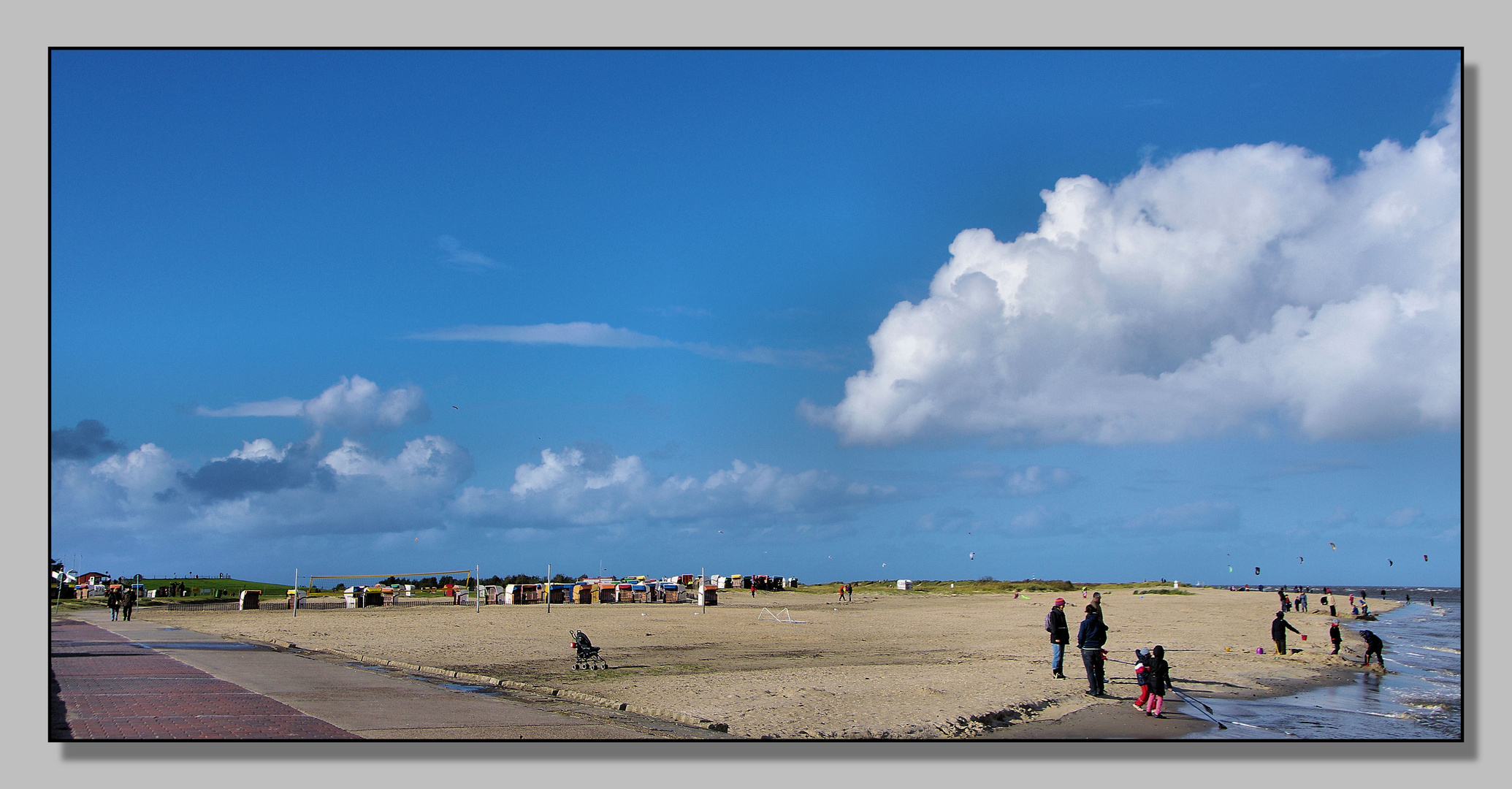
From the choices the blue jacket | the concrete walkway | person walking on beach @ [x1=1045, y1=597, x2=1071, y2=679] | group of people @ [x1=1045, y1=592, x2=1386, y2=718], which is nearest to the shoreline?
group of people @ [x1=1045, y1=592, x2=1386, y2=718]

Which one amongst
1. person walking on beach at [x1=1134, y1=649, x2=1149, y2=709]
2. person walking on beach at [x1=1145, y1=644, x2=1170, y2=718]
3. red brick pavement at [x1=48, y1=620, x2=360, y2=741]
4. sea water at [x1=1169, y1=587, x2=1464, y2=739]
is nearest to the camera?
red brick pavement at [x1=48, y1=620, x2=360, y2=741]

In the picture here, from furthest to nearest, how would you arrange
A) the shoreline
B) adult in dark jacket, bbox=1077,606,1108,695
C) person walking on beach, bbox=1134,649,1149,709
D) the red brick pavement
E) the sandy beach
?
adult in dark jacket, bbox=1077,606,1108,695, person walking on beach, bbox=1134,649,1149,709, the sandy beach, the shoreline, the red brick pavement

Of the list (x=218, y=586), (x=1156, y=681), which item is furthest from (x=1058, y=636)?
(x=218, y=586)

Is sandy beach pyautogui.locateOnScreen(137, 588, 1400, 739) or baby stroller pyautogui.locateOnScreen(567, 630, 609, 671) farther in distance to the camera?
baby stroller pyautogui.locateOnScreen(567, 630, 609, 671)

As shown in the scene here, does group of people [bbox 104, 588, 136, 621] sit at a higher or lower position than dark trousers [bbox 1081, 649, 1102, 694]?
lower

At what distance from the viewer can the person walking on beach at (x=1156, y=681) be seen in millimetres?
15094

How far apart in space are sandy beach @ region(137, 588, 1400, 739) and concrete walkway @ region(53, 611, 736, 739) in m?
→ 1.39

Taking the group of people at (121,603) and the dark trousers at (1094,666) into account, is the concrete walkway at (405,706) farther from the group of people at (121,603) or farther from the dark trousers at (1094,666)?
the group of people at (121,603)

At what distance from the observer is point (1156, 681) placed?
49.6 feet

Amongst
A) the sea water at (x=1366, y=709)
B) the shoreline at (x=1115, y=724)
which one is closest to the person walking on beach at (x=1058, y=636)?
the shoreline at (x=1115, y=724)

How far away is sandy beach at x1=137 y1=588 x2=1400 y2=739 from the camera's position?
15.2 m

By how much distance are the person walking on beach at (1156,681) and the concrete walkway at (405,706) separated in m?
7.05

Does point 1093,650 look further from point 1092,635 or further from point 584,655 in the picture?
point 584,655

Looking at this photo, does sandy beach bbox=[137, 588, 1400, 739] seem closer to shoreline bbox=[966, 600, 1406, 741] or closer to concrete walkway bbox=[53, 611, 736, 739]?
shoreline bbox=[966, 600, 1406, 741]
